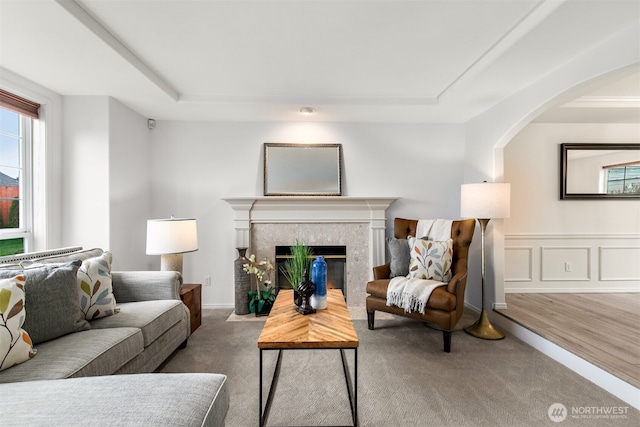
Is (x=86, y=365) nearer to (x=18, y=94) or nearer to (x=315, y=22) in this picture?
(x=315, y=22)

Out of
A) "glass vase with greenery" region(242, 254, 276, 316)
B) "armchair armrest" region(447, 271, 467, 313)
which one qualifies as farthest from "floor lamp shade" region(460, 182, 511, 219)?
"glass vase with greenery" region(242, 254, 276, 316)

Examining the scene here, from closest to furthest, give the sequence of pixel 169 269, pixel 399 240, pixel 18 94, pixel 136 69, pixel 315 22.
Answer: pixel 315 22 → pixel 136 69 → pixel 18 94 → pixel 169 269 → pixel 399 240

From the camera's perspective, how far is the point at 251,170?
141 inches

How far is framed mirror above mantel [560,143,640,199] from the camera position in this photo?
12.0 ft

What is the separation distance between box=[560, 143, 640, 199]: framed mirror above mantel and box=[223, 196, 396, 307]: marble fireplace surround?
229cm

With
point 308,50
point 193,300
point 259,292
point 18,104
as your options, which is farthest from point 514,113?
point 18,104

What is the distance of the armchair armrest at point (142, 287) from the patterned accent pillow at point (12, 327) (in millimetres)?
854

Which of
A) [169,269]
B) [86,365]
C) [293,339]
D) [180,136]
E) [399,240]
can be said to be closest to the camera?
[86,365]

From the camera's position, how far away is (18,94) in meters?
2.41

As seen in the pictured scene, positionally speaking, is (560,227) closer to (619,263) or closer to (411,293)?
(619,263)

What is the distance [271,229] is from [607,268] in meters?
4.26

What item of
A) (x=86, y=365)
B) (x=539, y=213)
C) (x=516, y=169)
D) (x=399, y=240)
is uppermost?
(x=516, y=169)

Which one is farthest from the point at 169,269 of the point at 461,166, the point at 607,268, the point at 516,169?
the point at 607,268

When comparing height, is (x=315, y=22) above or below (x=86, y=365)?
→ above
